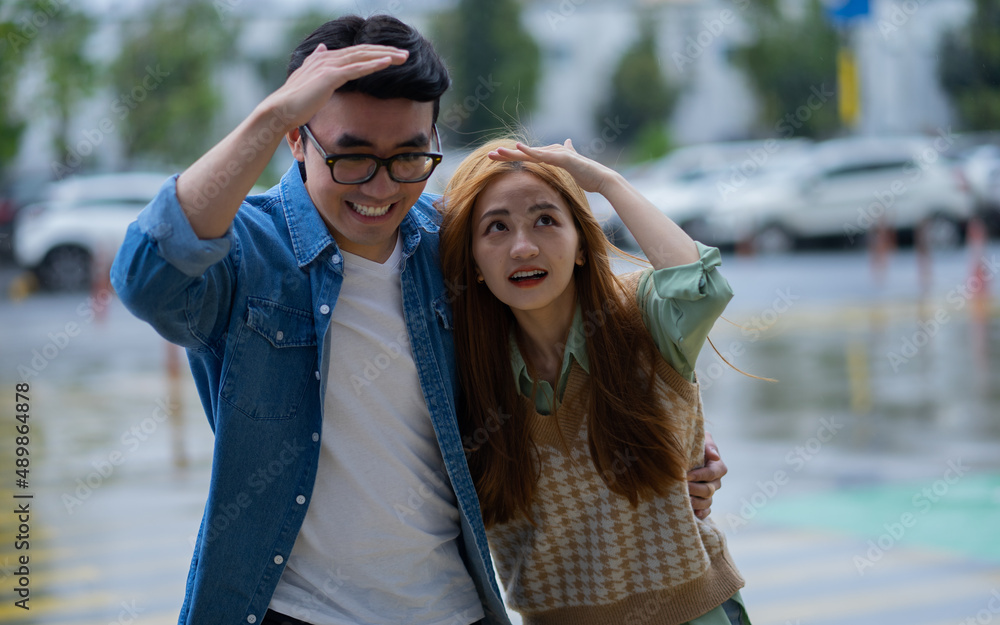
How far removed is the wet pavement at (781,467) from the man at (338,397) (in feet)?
7.20

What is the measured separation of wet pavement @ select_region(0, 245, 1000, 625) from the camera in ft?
16.5

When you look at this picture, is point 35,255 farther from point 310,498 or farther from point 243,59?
point 310,498

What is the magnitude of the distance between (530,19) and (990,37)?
19031mm

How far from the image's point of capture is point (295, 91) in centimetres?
184

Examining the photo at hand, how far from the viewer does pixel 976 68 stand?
31531 mm

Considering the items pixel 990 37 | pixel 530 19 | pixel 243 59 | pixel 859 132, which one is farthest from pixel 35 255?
pixel 530 19

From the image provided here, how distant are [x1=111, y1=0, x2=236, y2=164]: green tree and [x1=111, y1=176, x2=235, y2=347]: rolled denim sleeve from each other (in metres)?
22.1

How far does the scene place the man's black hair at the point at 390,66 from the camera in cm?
203
